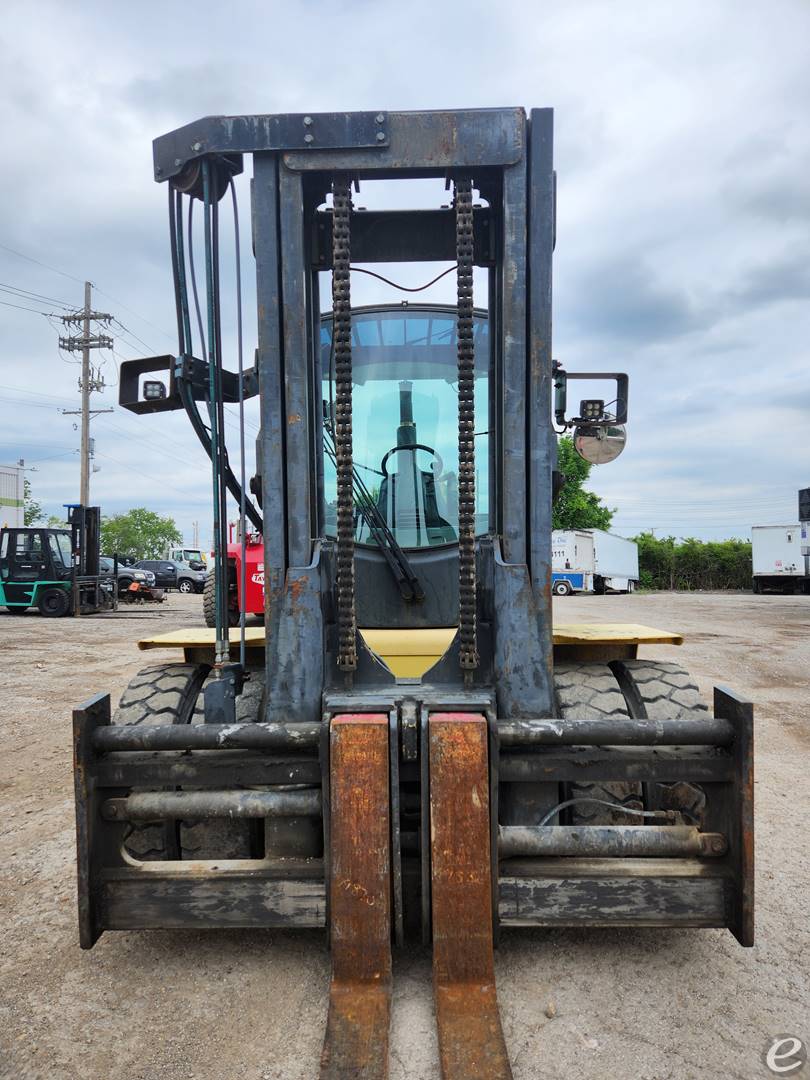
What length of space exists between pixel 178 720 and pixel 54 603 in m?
20.1

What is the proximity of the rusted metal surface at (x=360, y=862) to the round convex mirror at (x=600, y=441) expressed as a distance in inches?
61.9

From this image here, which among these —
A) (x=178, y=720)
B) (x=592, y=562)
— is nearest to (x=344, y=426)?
(x=178, y=720)

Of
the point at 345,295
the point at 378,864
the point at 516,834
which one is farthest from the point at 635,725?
the point at 345,295

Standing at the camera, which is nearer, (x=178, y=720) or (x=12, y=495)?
(x=178, y=720)

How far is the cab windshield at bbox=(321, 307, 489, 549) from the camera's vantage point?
11.8ft

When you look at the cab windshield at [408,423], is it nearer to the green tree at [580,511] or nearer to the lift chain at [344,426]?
the lift chain at [344,426]

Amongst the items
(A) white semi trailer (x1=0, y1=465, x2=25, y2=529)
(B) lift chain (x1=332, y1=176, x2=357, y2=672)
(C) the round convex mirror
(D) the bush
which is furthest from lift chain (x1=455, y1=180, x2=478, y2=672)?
(A) white semi trailer (x1=0, y1=465, x2=25, y2=529)

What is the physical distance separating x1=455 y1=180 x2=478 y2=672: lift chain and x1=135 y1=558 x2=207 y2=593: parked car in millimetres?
36553

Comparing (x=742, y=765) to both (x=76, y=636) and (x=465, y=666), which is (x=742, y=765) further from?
(x=76, y=636)

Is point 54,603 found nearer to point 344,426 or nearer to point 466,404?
point 344,426

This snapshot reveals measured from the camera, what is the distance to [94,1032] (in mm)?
2521

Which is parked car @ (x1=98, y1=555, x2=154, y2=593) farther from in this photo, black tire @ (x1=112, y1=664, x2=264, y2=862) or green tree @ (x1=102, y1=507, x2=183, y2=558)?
green tree @ (x1=102, y1=507, x2=183, y2=558)

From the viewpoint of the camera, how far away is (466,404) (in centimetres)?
277

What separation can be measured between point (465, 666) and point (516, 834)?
608 mm
